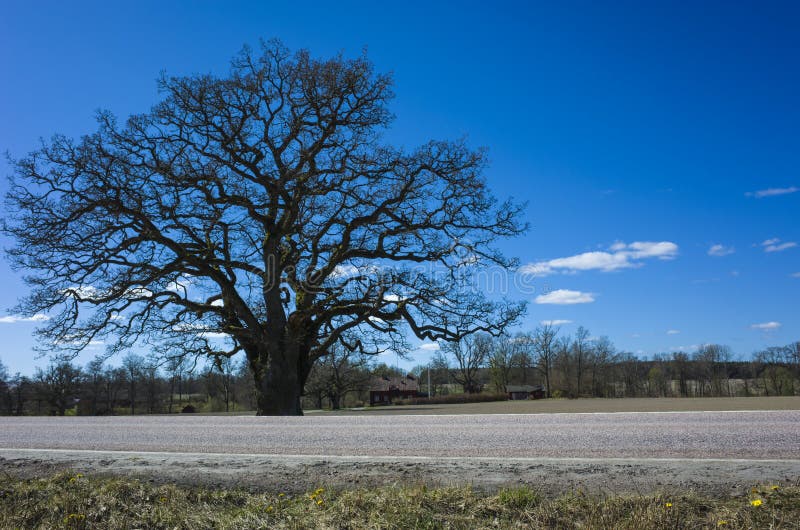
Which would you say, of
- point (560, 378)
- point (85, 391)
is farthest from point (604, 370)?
point (85, 391)

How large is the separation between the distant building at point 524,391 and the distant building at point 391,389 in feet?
58.5

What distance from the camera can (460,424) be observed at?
988 cm

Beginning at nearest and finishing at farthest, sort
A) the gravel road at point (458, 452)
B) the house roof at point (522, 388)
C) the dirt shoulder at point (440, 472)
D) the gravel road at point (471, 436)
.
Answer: the dirt shoulder at point (440, 472) → the gravel road at point (458, 452) → the gravel road at point (471, 436) → the house roof at point (522, 388)

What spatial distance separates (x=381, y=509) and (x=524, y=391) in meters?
79.7

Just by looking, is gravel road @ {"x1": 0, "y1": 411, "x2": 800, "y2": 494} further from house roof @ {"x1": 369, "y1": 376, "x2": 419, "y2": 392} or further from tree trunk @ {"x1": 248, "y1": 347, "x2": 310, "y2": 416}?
house roof @ {"x1": 369, "y1": 376, "x2": 419, "y2": 392}

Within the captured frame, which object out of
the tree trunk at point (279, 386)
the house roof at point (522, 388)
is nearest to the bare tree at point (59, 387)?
the tree trunk at point (279, 386)

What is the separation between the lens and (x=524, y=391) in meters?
82.0

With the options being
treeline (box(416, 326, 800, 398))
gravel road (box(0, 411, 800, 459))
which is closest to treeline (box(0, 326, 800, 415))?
treeline (box(416, 326, 800, 398))

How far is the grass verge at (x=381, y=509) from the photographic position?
5031mm

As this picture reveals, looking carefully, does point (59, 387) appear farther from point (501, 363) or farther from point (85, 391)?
point (501, 363)

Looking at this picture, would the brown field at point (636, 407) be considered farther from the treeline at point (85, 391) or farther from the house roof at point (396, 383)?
the house roof at point (396, 383)

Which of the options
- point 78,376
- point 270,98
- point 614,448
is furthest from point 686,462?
point 78,376

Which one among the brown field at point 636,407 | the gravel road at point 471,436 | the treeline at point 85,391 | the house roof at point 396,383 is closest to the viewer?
the gravel road at point 471,436

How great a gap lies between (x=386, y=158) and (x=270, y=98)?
4.90 meters
